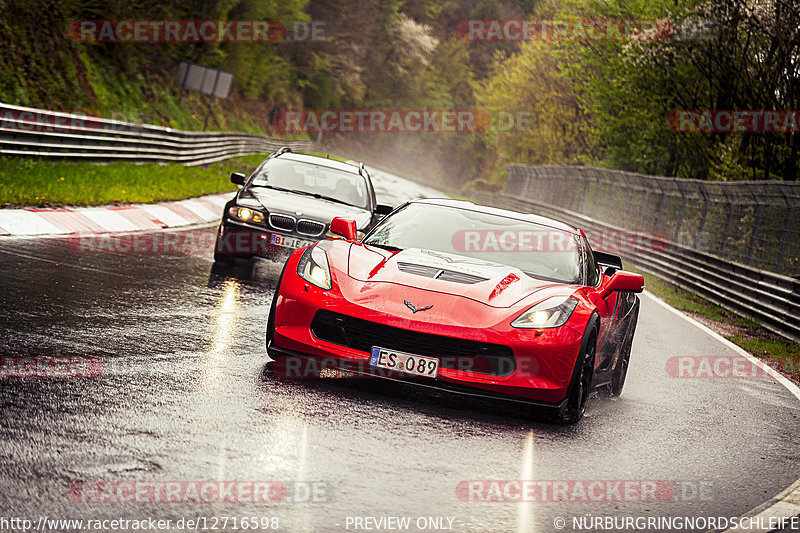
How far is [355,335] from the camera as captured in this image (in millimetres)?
6441

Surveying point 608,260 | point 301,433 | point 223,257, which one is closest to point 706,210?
point 223,257

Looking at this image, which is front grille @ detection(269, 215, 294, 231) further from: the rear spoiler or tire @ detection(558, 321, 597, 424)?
tire @ detection(558, 321, 597, 424)

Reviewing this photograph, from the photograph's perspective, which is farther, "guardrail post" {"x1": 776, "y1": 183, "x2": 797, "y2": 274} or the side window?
"guardrail post" {"x1": 776, "y1": 183, "x2": 797, "y2": 274}

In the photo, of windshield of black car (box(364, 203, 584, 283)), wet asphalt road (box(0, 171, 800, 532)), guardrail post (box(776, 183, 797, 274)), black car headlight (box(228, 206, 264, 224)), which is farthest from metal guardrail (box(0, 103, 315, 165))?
guardrail post (box(776, 183, 797, 274))

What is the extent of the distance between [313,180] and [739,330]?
21.6ft

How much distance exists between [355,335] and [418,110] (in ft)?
303

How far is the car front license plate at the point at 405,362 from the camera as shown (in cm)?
628

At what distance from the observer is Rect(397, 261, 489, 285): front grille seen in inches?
268

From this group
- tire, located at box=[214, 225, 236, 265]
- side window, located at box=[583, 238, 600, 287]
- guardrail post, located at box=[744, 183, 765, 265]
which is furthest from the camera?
guardrail post, located at box=[744, 183, 765, 265]

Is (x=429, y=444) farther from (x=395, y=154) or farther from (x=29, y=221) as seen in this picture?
(x=395, y=154)

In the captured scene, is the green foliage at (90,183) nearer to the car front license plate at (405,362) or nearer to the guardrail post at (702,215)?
the car front license plate at (405,362)

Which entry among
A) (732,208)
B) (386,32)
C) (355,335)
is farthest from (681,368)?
(386,32)

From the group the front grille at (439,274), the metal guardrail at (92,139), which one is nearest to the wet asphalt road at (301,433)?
the front grille at (439,274)

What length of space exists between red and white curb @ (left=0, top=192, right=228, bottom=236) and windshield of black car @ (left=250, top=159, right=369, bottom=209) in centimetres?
215
